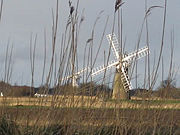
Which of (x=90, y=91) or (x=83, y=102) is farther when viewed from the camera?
(x=90, y=91)

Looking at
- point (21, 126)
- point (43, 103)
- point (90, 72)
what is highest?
point (90, 72)

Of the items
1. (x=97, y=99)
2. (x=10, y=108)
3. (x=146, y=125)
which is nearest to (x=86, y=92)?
(x=97, y=99)

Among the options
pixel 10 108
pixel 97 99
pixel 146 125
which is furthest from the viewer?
pixel 10 108

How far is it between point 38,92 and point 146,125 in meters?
1.01

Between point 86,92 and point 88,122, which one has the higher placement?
point 86,92

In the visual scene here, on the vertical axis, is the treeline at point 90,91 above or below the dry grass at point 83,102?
above

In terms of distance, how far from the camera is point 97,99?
3.32 m

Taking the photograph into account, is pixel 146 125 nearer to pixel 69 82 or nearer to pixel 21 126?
pixel 69 82

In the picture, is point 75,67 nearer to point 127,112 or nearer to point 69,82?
point 69,82

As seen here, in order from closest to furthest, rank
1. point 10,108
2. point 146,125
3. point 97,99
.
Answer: point 146,125
point 97,99
point 10,108

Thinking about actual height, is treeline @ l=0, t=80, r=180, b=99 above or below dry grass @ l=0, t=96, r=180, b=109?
above

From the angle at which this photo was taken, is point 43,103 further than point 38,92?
No

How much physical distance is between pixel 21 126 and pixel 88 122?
554mm

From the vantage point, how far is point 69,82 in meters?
3.09
